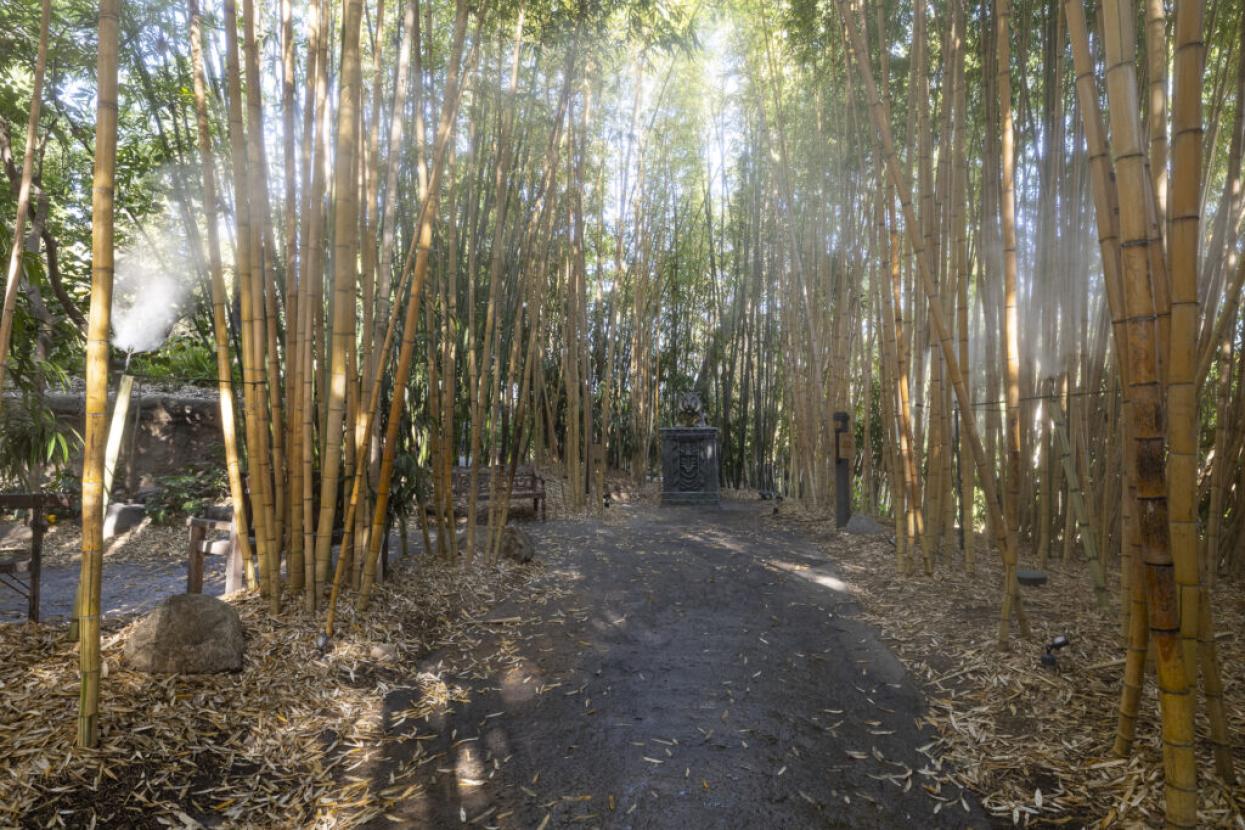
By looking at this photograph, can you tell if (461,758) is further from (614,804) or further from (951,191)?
(951,191)

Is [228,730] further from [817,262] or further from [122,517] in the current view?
[817,262]

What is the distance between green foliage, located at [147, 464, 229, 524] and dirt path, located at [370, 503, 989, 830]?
315cm

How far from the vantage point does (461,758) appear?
1652 millimetres

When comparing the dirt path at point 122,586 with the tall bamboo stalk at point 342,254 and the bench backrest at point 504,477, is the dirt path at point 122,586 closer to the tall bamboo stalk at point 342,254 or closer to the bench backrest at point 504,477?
the tall bamboo stalk at point 342,254

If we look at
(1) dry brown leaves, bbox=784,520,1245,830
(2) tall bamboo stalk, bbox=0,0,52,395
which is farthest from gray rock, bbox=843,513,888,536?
(2) tall bamboo stalk, bbox=0,0,52,395

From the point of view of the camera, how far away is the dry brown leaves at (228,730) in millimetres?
1337

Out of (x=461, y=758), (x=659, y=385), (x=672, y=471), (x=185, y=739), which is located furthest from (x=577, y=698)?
(x=659, y=385)

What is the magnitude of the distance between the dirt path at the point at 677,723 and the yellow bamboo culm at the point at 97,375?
2.09 feet

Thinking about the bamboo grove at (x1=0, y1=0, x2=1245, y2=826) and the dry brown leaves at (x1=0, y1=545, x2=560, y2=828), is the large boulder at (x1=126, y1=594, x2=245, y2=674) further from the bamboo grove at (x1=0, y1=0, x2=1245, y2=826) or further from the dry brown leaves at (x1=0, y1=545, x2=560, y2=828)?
the bamboo grove at (x1=0, y1=0, x2=1245, y2=826)

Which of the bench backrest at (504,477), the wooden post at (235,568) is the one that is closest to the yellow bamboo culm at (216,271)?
the wooden post at (235,568)

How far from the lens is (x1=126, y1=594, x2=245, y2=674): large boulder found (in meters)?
1.75

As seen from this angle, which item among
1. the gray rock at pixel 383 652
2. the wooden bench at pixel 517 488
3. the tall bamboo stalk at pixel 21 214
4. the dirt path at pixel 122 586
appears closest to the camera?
the tall bamboo stalk at pixel 21 214

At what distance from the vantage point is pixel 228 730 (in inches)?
64.6

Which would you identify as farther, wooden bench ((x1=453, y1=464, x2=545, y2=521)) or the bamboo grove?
wooden bench ((x1=453, y1=464, x2=545, y2=521))
